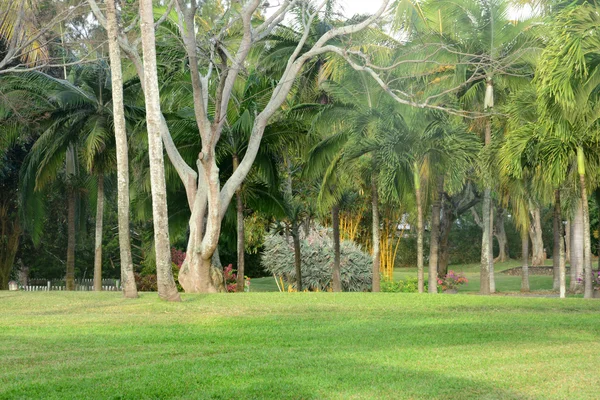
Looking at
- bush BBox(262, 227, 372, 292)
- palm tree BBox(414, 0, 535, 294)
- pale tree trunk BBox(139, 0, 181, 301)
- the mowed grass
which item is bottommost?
the mowed grass

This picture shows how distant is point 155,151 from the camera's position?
16.6m

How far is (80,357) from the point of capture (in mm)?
9602

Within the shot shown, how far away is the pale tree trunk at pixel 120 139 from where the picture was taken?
1733cm

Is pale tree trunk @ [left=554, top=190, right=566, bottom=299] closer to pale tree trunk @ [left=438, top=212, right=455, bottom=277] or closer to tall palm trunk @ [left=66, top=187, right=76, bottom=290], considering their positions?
pale tree trunk @ [left=438, top=212, right=455, bottom=277]

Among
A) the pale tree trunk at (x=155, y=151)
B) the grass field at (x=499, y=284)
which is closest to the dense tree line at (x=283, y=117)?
the pale tree trunk at (x=155, y=151)

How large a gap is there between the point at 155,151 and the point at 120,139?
4.91 feet

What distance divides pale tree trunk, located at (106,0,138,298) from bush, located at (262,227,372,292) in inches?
550

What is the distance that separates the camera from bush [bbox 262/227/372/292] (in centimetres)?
3128

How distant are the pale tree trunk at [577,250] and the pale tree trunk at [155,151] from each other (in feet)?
44.7

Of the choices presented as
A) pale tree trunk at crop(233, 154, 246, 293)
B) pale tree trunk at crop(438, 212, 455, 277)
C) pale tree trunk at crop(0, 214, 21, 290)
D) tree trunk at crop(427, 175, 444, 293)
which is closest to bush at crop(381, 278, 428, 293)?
tree trunk at crop(427, 175, 444, 293)

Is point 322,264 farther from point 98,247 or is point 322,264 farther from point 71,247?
point 98,247

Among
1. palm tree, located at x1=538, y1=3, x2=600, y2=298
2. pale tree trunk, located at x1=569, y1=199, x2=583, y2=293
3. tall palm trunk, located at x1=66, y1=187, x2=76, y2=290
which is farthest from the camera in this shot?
tall palm trunk, located at x1=66, y1=187, x2=76, y2=290

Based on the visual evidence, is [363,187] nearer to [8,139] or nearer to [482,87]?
[482,87]

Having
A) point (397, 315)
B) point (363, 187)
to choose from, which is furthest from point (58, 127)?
point (397, 315)
